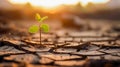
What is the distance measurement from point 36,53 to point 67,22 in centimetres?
598

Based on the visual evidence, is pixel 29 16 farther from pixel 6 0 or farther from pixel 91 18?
pixel 91 18

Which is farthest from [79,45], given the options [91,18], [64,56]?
[91,18]

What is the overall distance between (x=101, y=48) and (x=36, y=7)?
21.8 ft

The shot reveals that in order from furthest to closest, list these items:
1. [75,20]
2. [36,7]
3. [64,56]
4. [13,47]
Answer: [36,7] < [75,20] < [13,47] < [64,56]

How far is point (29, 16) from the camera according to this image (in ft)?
37.3

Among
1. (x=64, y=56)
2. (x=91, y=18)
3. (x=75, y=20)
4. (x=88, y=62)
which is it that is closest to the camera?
(x=88, y=62)

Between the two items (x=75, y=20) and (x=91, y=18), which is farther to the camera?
(x=91, y=18)

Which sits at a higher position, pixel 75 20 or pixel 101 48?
pixel 75 20

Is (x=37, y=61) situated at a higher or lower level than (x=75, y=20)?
lower

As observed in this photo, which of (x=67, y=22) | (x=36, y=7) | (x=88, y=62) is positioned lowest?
(x=88, y=62)

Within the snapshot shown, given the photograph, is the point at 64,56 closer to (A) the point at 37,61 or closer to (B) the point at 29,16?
(A) the point at 37,61

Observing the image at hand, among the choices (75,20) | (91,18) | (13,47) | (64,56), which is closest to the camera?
(64,56)

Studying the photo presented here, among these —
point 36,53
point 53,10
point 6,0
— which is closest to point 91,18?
point 53,10

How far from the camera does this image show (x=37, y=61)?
3.57m
